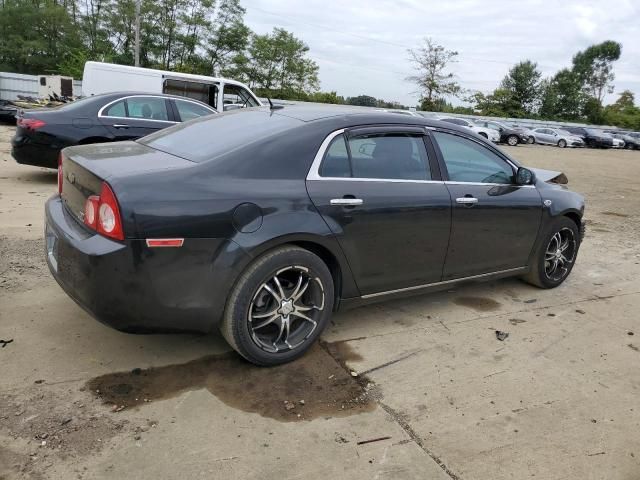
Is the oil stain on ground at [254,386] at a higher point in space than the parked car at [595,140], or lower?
lower

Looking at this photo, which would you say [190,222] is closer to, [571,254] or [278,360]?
[278,360]

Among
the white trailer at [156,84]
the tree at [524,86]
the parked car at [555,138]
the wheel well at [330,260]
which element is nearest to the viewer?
the wheel well at [330,260]

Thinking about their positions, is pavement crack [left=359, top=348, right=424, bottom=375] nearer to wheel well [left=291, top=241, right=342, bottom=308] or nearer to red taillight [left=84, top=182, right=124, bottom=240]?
wheel well [left=291, top=241, right=342, bottom=308]

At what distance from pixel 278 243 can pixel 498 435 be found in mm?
1556

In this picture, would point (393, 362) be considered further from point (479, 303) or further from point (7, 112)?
point (7, 112)

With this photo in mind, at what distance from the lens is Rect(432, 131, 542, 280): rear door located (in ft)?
13.1

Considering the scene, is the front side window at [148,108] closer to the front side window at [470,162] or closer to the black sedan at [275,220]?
the black sedan at [275,220]

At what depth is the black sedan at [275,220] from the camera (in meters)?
2.77

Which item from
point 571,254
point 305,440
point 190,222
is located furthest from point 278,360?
point 571,254

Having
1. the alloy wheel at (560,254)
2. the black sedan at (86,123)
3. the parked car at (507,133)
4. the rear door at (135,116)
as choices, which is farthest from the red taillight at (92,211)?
the parked car at (507,133)

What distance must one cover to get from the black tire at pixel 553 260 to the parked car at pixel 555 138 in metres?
33.6

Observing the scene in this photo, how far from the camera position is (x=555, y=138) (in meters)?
36.4

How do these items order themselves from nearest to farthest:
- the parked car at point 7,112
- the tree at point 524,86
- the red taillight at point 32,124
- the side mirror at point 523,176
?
the side mirror at point 523,176, the red taillight at point 32,124, the parked car at point 7,112, the tree at point 524,86

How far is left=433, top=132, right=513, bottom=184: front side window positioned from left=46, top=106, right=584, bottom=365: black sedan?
0.5 inches
